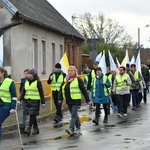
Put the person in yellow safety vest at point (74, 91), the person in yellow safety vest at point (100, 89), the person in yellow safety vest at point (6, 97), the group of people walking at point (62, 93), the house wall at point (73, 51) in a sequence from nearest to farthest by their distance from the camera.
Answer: the person in yellow safety vest at point (6, 97), the group of people walking at point (62, 93), the person in yellow safety vest at point (74, 91), the person in yellow safety vest at point (100, 89), the house wall at point (73, 51)

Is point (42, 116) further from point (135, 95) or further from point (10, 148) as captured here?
point (10, 148)

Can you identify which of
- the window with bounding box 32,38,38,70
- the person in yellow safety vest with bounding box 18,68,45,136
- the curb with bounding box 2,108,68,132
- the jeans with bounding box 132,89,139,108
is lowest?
the curb with bounding box 2,108,68,132

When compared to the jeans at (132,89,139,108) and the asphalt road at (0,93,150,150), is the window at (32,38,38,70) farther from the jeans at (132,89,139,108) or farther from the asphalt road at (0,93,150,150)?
the asphalt road at (0,93,150,150)

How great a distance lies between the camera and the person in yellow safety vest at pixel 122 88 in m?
17.9

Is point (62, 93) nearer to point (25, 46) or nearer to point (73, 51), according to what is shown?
point (25, 46)

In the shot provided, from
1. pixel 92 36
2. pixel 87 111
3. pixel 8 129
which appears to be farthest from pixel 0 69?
pixel 92 36

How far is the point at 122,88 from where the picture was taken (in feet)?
58.7

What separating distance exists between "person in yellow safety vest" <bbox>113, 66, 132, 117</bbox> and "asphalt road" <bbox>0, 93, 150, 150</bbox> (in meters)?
0.98

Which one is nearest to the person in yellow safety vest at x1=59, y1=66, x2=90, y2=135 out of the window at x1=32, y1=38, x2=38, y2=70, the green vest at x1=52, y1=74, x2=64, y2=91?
the green vest at x1=52, y1=74, x2=64, y2=91

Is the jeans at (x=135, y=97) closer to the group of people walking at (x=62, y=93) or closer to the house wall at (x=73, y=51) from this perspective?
the group of people walking at (x=62, y=93)

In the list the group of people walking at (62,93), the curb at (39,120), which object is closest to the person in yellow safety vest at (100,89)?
the group of people walking at (62,93)

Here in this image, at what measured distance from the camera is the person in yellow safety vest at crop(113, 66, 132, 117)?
58.7 ft

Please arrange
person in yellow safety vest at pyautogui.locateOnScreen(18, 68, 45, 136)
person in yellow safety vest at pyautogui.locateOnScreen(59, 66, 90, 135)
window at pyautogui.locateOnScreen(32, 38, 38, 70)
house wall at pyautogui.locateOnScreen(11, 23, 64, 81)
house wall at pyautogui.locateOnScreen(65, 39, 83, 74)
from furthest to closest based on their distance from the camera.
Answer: house wall at pyautogui.locateOnScreen(65, 39, 83, 74)
window at pyautogui.locateOnScreen(32, 38, 38, 70)
house wall at pyautogui.locateOnScreen(11, 23, 64, 81)
person in yellow safety vest at pyautogui.locateOnScreen(18, 68, 45, 136)
person in yellow safety vest at pyautogui.locateOnScreen(59, 66, 90, 135)

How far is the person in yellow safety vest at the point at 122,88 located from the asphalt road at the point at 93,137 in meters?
0.98
